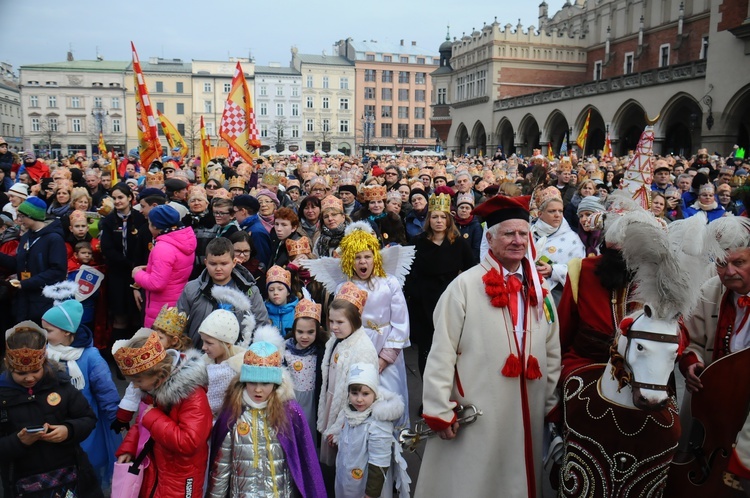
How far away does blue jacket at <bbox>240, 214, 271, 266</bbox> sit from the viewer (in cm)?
627

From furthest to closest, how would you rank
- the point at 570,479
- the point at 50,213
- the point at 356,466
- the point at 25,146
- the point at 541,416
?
the point at 25,146 < the point at 50,213 < the point at 356,466 < the point at 541,416 < the point at 570,479

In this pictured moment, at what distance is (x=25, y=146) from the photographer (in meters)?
79.3

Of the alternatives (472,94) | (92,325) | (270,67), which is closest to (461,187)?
(92,325)

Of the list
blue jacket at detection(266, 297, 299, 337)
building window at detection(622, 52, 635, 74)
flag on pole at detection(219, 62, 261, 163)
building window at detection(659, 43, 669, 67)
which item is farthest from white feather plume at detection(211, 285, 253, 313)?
building window at detection(622, 52, 635, 74)

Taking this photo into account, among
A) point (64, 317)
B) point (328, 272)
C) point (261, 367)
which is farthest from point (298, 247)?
point (261, 367)

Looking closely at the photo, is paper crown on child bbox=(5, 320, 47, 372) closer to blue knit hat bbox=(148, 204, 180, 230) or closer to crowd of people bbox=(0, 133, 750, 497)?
crowd of people bbox=(0, 133, 750, 497)

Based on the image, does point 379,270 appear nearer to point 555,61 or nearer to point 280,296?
point 280,296

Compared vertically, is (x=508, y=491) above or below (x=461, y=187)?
below

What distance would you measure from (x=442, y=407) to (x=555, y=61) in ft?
179

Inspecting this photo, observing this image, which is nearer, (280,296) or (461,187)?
(280,296)

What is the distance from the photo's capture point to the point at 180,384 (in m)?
3.20

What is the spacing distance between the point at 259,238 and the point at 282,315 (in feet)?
5.08

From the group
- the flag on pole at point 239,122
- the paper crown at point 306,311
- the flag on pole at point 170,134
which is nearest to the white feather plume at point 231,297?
the paper crown at point 306,311

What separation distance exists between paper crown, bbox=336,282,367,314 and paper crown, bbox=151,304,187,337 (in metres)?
1.15
